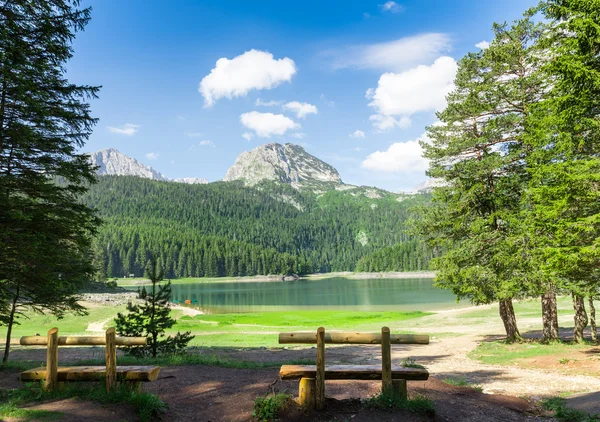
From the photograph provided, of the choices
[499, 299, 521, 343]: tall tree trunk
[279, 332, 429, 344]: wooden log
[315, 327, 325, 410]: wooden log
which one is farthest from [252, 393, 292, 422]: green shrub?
[499, 299, 521, 343]: tall tree trunk

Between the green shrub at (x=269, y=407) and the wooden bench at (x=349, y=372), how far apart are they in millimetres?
384

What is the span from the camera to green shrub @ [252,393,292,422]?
7398 mm

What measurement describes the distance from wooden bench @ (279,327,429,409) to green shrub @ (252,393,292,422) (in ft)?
1.26

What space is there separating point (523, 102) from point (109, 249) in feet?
642

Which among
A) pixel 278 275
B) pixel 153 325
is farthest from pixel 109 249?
pixel 153 325

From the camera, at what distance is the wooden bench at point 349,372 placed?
778cm

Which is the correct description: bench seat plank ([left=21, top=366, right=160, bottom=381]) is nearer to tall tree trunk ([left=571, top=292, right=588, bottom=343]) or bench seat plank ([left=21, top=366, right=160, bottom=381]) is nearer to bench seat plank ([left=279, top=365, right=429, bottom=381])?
bench seat plank ([left=279, top=365, right=429, bottom=381])

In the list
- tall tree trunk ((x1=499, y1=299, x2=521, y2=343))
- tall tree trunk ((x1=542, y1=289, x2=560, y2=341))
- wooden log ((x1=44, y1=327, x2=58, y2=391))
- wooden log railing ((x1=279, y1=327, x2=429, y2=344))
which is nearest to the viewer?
wooden log railing ((x1=279, y1=327, x2=429, y2=344))

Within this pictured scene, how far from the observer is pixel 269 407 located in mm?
7492

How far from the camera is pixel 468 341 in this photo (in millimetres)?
22625

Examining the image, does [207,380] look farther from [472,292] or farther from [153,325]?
[472,292]

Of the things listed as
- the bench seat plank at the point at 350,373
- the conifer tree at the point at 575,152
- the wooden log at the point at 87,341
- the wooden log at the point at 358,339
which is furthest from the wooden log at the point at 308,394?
the conifer tree at the point at 575,152

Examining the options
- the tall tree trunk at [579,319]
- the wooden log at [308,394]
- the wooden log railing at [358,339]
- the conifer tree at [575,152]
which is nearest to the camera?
the wooden log at [308,394]

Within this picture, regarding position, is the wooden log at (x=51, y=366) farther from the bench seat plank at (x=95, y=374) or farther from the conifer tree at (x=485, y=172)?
the conifer tree at (x=485, y=172)
